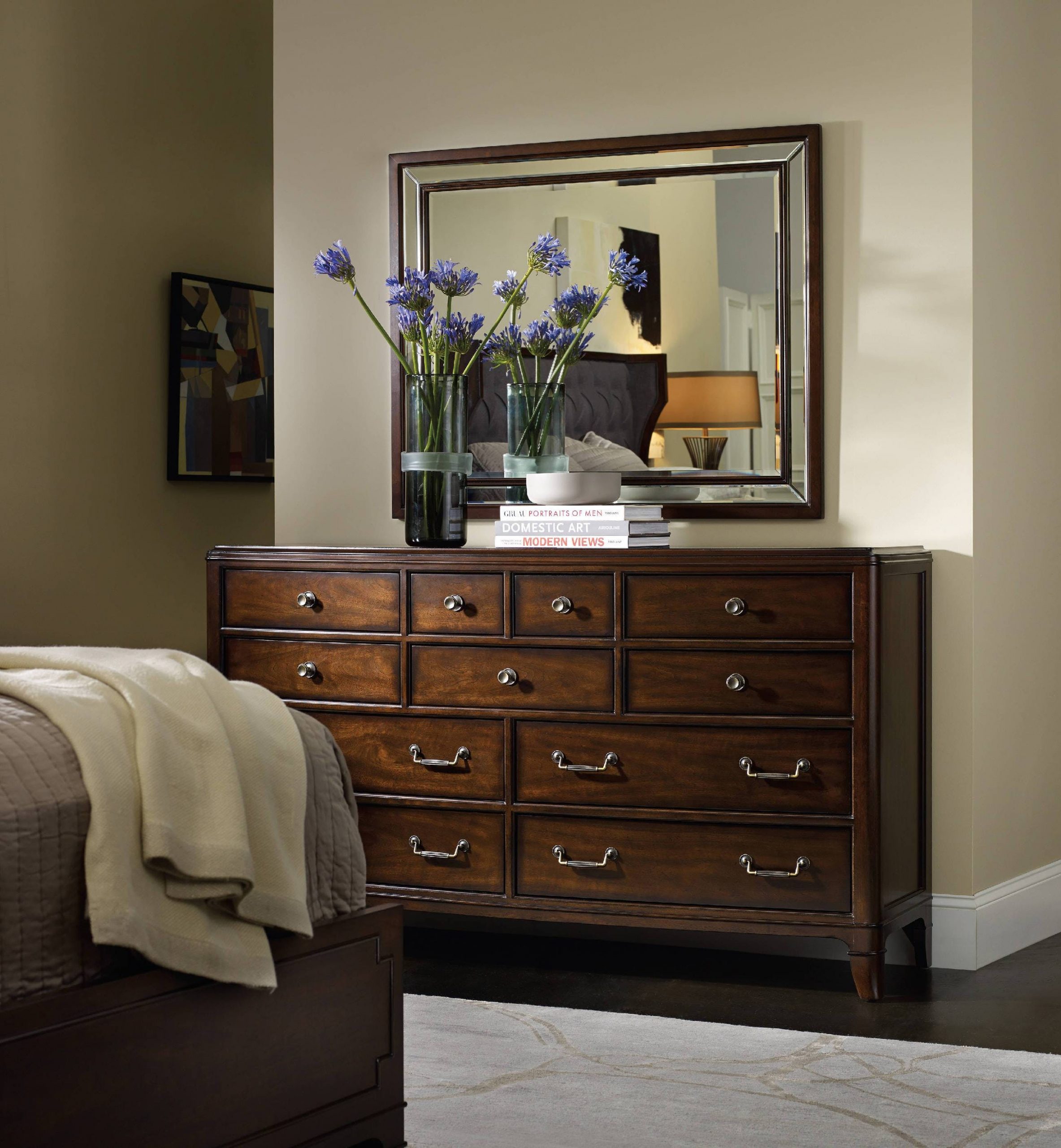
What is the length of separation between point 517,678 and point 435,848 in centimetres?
42

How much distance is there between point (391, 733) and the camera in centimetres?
323

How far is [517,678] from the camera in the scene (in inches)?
123

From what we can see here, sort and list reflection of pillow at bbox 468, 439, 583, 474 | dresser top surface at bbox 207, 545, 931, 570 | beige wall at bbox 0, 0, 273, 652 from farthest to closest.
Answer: beige wall at bbox 0, 0, 273, 652 < reflection of pillow at bbox 468, 439, 583, 474 < dresser top surface at bbox 207, 545, 931, 570

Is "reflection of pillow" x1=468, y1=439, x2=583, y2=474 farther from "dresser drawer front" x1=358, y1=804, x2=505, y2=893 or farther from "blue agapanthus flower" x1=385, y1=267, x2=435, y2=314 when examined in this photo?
"dresser drawer front" x1=358, y1=804, x2=505, y2=893

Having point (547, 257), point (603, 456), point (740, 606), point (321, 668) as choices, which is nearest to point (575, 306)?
point (547, 257)

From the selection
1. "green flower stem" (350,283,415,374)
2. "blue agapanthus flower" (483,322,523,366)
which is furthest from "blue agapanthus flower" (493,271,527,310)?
"green flower stem" (350,283,415,374)

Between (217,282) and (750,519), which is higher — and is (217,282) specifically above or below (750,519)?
above

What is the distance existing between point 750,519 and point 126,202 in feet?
8.45

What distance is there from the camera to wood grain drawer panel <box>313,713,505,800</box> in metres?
3.14

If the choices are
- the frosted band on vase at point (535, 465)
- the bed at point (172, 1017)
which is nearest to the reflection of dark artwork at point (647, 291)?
the frosted band on vase at point (535, 465)

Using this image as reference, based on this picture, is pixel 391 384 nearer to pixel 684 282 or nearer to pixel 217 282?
pixel 684 282

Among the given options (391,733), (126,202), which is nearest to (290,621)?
(391,733)

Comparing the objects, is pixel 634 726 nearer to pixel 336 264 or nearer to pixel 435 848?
pixel 435 848

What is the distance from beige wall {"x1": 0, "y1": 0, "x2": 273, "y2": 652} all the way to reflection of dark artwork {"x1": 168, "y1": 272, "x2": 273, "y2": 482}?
0.05m
